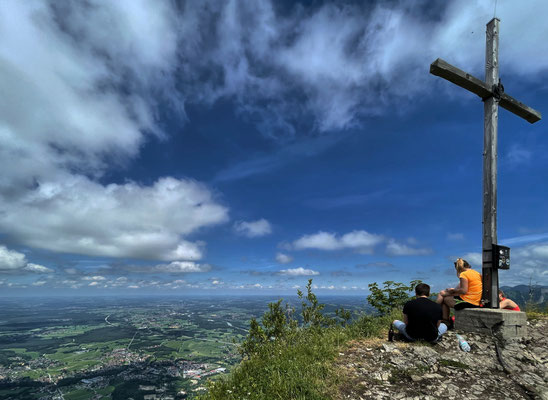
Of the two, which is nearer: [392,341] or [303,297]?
[392,341]

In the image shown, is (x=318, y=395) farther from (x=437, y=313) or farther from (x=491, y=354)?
(x=491, y=354)

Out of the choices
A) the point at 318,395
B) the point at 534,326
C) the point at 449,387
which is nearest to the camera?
the point at 318,395

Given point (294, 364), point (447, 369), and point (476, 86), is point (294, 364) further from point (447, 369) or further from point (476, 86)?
point (476, 86)

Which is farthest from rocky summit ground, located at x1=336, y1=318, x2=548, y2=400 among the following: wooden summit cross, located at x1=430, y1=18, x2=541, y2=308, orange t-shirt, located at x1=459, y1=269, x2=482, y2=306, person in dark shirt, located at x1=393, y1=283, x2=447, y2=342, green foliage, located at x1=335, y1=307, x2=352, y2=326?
green foliage, located at x1=335, y1=307, x2=352, y2=326

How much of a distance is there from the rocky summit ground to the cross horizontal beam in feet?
20.5

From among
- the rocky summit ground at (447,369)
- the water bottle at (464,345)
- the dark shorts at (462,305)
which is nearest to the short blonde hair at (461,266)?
the dark shorts at (462,305)

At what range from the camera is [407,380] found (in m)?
4.20

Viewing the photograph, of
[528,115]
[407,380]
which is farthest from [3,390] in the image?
[528,115]

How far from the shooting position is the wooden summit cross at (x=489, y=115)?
6.62m

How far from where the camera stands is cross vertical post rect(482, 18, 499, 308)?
6.57 m

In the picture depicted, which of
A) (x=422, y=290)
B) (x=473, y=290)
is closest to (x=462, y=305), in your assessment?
(x=473, y=290)

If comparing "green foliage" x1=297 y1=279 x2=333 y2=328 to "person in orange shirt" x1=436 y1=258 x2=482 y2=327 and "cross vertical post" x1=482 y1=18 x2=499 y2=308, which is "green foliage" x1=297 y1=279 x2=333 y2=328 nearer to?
"person in orange shirt" x1=436 y1=258 x2=482 y2=327

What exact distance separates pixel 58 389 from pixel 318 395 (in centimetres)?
7244

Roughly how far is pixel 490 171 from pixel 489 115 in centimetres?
164
